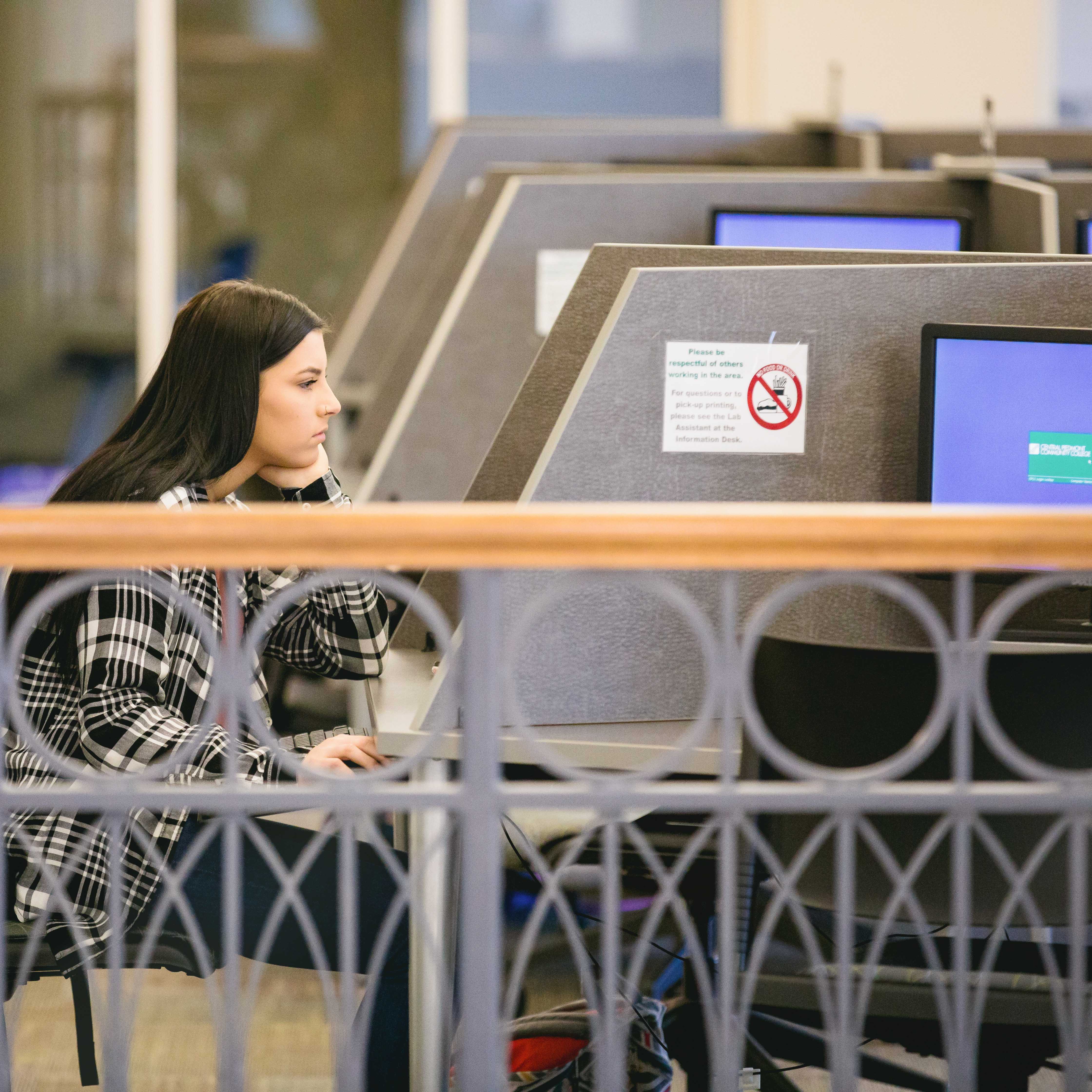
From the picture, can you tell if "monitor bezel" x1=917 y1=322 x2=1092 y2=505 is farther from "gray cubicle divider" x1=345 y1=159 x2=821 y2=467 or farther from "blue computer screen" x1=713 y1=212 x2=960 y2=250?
"gray cubicle divider" x1=345 y1=159 x2=821 y2=467

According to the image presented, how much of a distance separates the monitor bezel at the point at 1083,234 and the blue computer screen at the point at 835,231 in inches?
7.8

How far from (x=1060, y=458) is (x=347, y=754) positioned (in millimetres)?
909

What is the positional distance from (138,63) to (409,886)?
5.01 meters

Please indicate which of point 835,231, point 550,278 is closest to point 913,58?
point 835,231

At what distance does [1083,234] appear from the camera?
2.44 m

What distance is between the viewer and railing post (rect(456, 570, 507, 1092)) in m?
1.10

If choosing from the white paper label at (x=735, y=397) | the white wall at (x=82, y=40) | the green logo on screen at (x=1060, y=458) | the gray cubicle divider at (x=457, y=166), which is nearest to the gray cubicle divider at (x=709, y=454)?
the white paper label at (x=735, y=397)

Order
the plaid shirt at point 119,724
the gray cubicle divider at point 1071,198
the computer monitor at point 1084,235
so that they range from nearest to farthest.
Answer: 1. the plaid shirt at point 119,724
2. the computer monitor at point 1084,235
3. the gray cubicle divider at point 1071,198

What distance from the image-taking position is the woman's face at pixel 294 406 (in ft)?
5.33

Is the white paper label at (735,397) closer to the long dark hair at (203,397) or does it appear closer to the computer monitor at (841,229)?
the long dark hair at (203,397)

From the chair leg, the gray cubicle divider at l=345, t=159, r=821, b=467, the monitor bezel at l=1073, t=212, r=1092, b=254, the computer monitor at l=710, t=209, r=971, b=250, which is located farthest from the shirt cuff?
the monitor bezel at l=1073, t=212, r=1092, b=254

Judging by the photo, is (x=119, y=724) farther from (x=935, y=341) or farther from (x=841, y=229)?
(x=841, y=229)

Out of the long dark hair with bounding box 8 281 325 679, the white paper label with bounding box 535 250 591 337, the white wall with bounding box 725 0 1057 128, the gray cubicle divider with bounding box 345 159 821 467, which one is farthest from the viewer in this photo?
the white wall with bounding box 725 0 1057 128

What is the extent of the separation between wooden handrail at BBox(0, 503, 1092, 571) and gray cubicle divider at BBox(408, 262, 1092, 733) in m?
0.47
